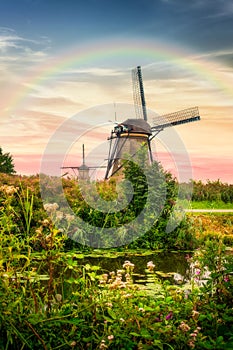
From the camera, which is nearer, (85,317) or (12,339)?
(12,339)

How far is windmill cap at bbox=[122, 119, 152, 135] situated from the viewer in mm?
22384

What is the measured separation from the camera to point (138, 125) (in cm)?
2309

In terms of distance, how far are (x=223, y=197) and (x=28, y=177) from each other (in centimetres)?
1244

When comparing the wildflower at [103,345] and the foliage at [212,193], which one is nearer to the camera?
the wildflower at [103,345]

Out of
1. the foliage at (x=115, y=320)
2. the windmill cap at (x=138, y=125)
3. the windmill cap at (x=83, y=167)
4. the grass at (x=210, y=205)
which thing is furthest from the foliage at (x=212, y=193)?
the foliage at (x=115, y=320)

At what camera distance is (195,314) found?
10.4ft

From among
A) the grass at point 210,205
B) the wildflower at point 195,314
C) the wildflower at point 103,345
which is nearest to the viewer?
the wildflower at point 103,345

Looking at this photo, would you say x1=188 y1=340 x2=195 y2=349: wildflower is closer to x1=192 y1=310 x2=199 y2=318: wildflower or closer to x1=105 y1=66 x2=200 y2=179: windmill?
x1=192 y1=310 x2=199 y2=318: wildflower

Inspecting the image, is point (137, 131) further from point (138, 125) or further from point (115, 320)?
point (115, 320)

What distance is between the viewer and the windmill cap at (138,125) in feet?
73.4

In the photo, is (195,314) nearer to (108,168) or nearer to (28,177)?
(28,177)

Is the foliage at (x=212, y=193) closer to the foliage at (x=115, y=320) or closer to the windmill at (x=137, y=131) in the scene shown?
the windmill at (x=137, y=131)

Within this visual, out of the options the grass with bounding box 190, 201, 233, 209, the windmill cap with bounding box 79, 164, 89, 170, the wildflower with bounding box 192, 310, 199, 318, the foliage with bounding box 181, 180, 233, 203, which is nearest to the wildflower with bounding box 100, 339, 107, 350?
the wildflower with bounding box 192, 310, 199, 318

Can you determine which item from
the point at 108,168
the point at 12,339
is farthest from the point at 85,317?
the point at 108,168
